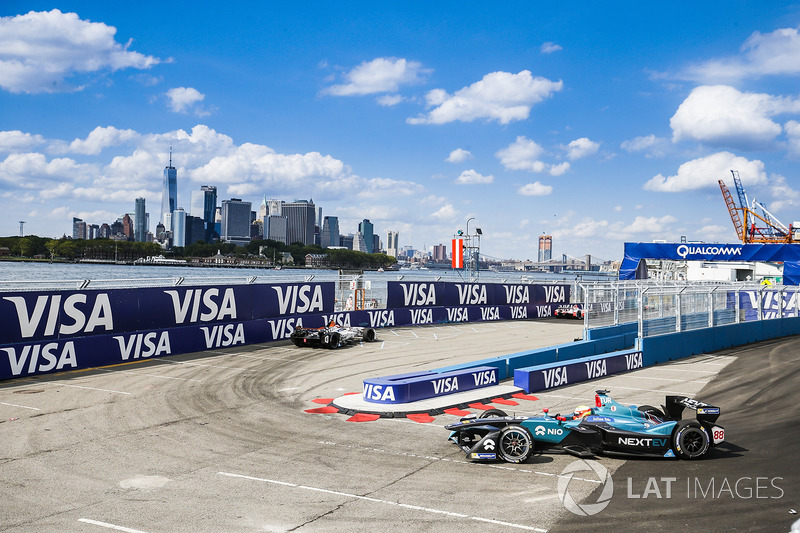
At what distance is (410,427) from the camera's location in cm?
1352

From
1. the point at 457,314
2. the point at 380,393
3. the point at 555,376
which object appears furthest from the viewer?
the point at 457,314

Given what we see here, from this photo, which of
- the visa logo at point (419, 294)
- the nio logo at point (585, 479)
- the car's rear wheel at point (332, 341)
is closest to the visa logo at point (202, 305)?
the car's rear wheel at point (332, 341)

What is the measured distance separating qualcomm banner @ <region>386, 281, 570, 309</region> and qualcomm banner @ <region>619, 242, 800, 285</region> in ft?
51.1

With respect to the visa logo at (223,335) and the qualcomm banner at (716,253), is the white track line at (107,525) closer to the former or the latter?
the visa logo at (223,335)

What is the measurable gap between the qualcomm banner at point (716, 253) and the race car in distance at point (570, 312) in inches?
801

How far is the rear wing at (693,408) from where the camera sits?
39.1 feet

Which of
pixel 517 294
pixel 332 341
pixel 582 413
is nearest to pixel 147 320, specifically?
pixel 332 341

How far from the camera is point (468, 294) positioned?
4169 cm

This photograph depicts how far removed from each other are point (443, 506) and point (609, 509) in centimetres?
231

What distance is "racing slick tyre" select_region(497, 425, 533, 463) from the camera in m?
10.8

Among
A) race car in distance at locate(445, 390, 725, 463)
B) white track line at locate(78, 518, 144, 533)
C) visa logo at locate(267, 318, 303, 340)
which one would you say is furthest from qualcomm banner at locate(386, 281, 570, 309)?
white track line at locate(78, 518, 144, 533)

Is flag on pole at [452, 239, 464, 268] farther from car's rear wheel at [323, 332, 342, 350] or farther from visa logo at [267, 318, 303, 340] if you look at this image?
car's rear wheel at [323, 332, 342, 350]

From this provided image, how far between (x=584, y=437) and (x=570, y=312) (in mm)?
36263

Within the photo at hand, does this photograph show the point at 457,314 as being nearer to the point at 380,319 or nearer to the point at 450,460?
the point at 380,319
